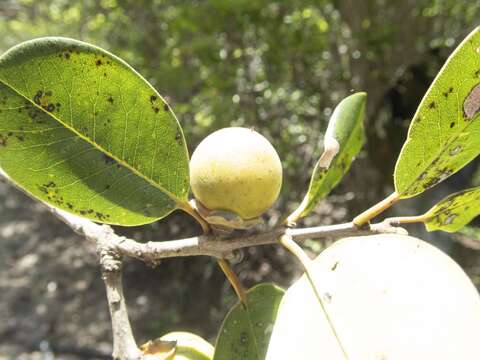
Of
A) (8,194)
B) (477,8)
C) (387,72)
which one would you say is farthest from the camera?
(8,194)

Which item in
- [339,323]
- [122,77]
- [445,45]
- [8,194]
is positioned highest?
[8,194]

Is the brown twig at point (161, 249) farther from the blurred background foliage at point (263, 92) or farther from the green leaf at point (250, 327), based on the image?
the blurred background foliage at point (263, 92)

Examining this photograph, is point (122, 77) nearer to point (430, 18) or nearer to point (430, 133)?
point (430, 133)

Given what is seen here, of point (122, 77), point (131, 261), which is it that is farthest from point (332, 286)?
point (131, 261)

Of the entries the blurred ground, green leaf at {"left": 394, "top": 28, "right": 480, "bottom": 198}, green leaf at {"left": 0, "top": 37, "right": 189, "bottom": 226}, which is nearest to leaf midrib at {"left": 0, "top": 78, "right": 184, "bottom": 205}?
green leaf at {"left": 0, "top": 37, "right": 189, "bottom": 226}

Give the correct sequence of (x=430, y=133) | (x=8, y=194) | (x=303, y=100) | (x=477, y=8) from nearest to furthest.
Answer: (x=430, y=133)
(x=477, y=8)
(x=303, y=100)
(x=8, y=194)

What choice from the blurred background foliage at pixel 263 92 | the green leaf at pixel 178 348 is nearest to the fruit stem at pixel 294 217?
the green leaf at pixel 178 348

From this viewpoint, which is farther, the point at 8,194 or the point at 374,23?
the point at 8,194

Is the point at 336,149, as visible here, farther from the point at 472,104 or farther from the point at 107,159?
the point at 107,159
